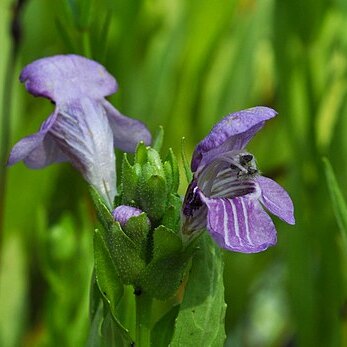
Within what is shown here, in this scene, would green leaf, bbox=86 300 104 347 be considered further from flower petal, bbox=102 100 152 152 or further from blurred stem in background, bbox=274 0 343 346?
blurred stem in background, bbox=274 0 343 346

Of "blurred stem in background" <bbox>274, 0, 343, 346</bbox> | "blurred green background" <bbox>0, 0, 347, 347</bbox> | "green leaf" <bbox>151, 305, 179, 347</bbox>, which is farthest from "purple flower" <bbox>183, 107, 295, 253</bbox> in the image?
"blurred stem in background" <bbox>274, 0, 343, 346</bbox>

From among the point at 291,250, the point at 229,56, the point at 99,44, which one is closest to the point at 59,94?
the point at 99,44

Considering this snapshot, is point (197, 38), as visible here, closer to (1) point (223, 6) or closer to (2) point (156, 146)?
(1) point (223, 6)

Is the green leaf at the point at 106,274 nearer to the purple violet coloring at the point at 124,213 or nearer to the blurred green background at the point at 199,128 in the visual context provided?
the purple violet coloring at the point at 124,213

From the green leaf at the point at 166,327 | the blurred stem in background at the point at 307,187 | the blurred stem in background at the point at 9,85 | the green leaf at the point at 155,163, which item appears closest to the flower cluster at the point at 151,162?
the green leaf at the point at 155,163

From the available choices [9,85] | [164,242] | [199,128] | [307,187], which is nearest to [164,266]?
[164,242]

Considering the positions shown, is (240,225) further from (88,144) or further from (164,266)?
(88,144)
